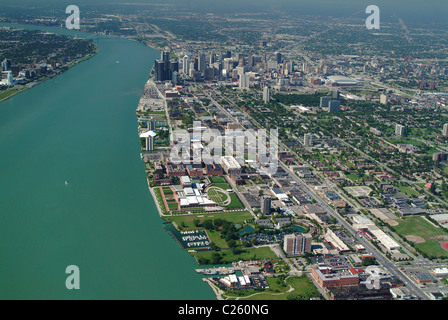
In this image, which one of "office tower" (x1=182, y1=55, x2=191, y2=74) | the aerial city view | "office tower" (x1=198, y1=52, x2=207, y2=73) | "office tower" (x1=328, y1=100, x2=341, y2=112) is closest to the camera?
the aerial city view

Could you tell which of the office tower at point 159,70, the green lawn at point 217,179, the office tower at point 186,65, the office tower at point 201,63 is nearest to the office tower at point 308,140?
the green lawn at point 217,179

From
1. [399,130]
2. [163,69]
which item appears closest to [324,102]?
[399,130]

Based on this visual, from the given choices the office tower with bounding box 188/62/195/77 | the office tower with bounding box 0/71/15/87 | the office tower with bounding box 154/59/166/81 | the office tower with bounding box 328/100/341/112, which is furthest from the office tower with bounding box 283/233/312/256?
the office tower with bounding box 188/62/195/77

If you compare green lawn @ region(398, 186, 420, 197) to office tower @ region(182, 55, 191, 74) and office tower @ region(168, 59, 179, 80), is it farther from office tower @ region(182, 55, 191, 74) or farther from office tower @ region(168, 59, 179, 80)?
office tower @ region(182, 55, 191, 74)

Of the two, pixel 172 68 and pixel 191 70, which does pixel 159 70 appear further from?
pixel 191 70

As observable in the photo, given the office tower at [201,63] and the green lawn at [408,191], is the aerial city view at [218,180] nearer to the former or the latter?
the green lawn at [408,191]
